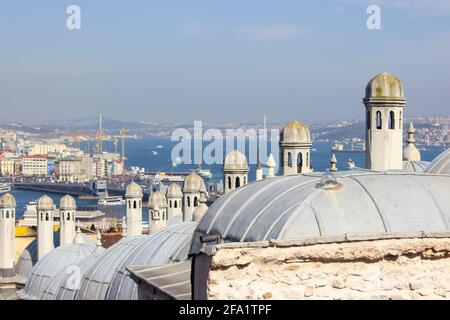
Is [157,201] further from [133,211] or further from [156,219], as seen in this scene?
[156,219]

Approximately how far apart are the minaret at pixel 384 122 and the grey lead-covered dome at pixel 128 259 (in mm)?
3484

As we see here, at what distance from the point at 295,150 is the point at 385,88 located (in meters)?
2.90

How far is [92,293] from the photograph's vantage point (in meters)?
18.7

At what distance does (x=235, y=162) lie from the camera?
18797mm

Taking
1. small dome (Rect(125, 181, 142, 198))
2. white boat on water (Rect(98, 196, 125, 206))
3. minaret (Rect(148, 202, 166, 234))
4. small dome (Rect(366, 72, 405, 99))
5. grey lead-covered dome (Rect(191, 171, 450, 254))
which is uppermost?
small dome (Rect(366, 72, 405, 99))

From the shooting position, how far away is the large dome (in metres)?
18.8

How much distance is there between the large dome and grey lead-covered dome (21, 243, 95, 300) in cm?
692

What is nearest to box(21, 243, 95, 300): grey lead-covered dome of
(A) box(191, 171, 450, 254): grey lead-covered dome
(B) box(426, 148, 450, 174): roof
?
(B) box(426, 148, 450, 174): roof

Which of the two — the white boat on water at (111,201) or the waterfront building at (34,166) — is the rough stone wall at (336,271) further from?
the waterfront building at (34,166)

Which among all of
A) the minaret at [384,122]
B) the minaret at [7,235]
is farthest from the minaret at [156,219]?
the minaret at [384,122]

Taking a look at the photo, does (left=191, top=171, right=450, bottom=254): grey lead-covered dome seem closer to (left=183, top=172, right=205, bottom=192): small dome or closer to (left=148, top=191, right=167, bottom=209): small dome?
(left=183, top=172, right=205, bottom=192): small dome

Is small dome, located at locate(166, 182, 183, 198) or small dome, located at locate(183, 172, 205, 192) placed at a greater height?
small dome, located at locate(183, 172, 205, 192)

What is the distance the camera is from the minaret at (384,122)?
13930 millimetres

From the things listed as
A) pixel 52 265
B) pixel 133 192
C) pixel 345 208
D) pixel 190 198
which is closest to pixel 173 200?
pixel 133 192
